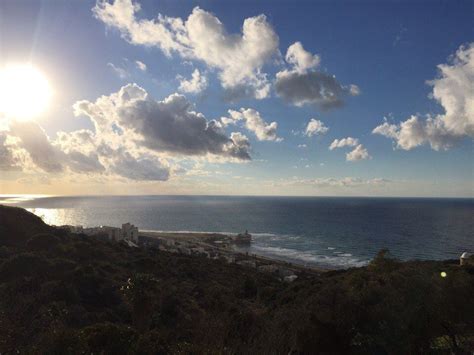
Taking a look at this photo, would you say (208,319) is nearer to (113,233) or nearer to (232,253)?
(232,253)

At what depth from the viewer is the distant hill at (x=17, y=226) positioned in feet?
138

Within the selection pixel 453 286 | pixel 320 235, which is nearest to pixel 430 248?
pixel 320 235

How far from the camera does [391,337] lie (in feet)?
42.7

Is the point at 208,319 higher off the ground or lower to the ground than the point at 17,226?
lower

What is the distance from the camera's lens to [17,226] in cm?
4522

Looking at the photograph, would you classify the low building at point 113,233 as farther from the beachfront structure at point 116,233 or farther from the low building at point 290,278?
the low building at point 290,278

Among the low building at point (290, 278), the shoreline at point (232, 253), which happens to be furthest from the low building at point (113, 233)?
the low building at point (290, 278)

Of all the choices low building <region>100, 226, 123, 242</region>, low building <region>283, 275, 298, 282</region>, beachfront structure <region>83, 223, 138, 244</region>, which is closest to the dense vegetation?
low building <region>283, 275, 298, 282</region>

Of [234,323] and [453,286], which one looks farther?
[453,286]

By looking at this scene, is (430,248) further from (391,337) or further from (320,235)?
(391,337)

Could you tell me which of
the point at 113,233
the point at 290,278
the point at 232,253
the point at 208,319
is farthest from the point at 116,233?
the point at 208,319

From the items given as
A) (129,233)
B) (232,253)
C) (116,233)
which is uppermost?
(116,233)

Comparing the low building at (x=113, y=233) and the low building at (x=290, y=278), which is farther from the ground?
the low building at (x=113, y=233)

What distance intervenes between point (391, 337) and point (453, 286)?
21.6ft
